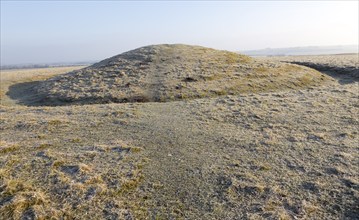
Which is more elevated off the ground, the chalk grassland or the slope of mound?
the slope of mound

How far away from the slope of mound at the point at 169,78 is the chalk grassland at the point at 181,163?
5644mm

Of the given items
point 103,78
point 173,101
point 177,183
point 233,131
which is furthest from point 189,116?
point 103,78

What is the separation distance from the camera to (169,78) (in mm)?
29531

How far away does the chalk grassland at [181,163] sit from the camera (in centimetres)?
1000

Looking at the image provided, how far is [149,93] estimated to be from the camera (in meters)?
26.4

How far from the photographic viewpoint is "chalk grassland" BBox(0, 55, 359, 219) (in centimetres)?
1000

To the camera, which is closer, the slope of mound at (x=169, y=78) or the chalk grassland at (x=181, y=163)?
the chalk grassland at (x=181, y=163)

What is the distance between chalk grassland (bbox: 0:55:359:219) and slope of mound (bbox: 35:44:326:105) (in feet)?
18.5

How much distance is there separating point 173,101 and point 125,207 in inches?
596

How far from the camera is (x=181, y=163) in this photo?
12.9 metres

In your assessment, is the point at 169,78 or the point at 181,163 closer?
the point at 181,163

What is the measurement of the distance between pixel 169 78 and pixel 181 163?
1744 centimetres

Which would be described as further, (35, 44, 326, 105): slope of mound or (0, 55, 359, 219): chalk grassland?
(35, 44, 326, 105): slope of mound

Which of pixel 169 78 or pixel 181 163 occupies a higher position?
pixel 169 78
